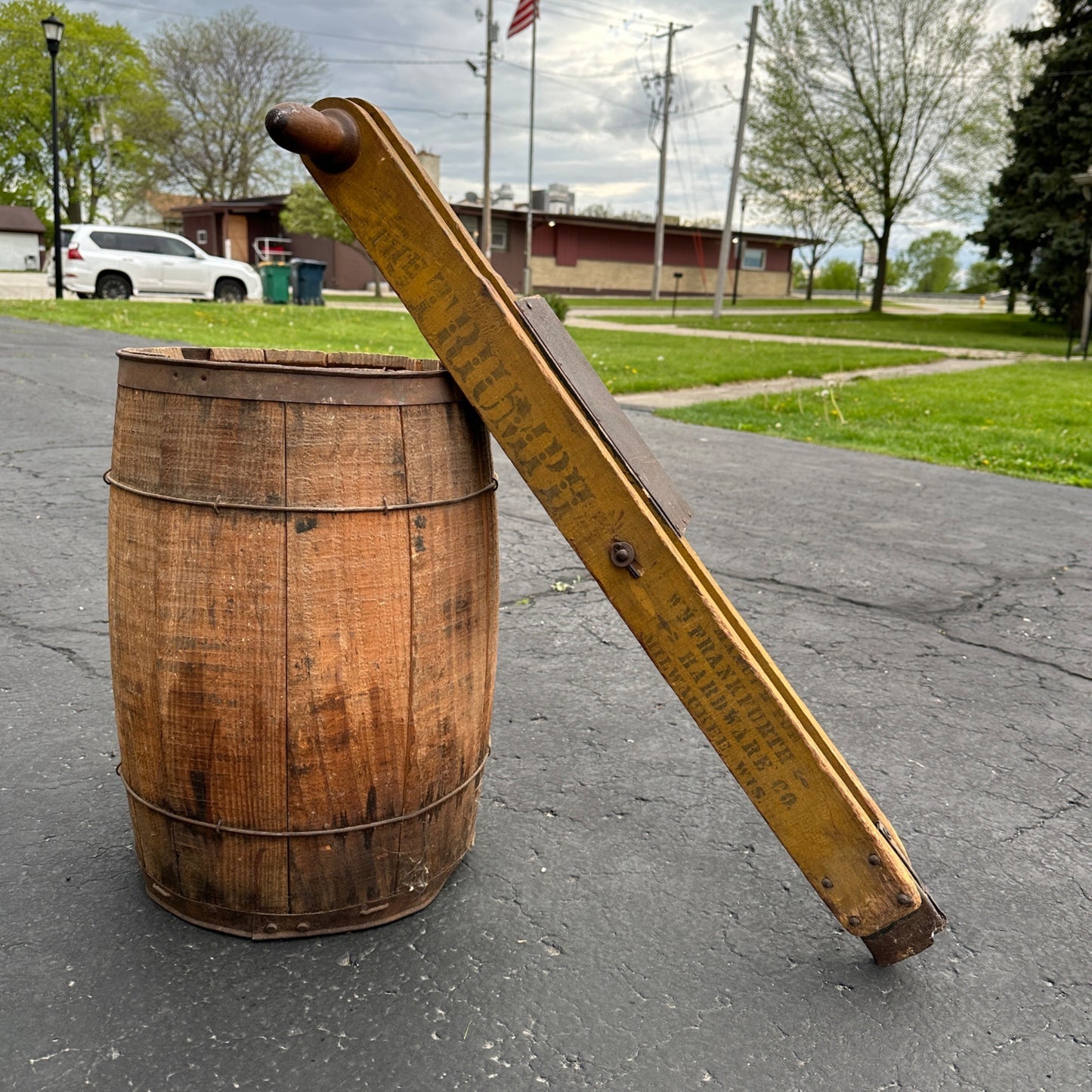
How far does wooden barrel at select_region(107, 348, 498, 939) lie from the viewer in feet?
6.11

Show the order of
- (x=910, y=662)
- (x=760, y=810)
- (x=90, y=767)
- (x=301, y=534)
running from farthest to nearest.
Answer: (x=910, y=662) → (x=90, y=767) → (x=760, y=810) → (x=301, y=534)

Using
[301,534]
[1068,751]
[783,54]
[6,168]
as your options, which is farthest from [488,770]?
[6,168]

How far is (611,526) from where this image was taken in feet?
6.46

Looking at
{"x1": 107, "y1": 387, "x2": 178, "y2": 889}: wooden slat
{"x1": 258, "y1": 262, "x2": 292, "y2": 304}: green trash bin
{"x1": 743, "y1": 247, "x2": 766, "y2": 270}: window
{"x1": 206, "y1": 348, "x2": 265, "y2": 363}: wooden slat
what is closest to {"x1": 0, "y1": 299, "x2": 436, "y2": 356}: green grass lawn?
{"x1": 258, "y1": 262, "x2": 292, "y2": 304}: green trash bin

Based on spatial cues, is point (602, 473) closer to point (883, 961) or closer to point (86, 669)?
point (883, 961)

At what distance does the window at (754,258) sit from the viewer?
62.8m

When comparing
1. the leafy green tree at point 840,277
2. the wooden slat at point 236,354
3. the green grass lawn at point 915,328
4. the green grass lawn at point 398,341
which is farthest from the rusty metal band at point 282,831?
the leafy green tree at point 840,277

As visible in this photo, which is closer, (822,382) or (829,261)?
(822,382)

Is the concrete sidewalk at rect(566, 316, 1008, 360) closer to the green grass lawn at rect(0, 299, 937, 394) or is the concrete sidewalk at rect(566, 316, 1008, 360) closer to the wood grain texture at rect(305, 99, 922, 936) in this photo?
the green grass lawn at rect(0, 299, 937, 394)

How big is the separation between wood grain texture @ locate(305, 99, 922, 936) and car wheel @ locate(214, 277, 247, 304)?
2464cm

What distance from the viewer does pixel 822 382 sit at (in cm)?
1367

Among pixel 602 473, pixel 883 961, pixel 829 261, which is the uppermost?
pixel 829 261

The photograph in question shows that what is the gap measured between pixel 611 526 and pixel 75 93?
5724cm

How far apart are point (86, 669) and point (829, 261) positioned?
84.9 m
